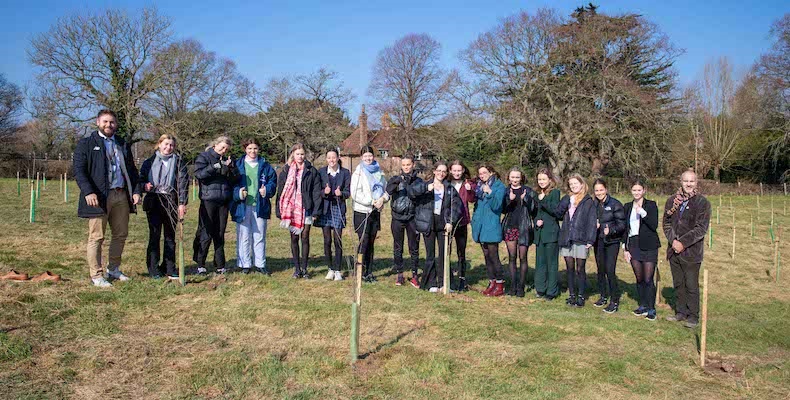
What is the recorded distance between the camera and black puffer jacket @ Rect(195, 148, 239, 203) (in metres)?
7.26

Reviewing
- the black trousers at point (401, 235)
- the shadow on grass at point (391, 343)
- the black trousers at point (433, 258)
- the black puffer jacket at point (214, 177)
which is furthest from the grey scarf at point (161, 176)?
the shadow on grass at point (391, 343)

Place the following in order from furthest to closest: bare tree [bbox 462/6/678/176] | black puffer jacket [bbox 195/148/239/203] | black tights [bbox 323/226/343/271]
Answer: bare tree [bbox 462/6/678/176], black tights [bbox 323/226/343/271], black puffer jacket [bbox 195/148/239/203]

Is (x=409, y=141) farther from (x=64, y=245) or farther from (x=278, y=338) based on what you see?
(x=278, y=338)

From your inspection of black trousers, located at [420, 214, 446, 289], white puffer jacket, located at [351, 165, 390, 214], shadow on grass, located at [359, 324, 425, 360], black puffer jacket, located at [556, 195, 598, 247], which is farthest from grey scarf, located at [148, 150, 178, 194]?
black puffer jacket, located at [556, 195, 598, 247]

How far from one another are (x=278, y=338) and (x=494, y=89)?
29.5m

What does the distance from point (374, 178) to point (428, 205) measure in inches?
32.6

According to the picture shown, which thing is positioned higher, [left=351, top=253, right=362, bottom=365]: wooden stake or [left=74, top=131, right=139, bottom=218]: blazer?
[left=74, top=131, right=139, bottom=218]: blazer

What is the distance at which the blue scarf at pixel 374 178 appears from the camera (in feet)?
25.2

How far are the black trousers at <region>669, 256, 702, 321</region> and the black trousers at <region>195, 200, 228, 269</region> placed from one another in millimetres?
5930

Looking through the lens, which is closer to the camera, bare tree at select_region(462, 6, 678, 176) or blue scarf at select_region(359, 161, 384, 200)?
blue scarf at select_region(359, 161, 384, 200)

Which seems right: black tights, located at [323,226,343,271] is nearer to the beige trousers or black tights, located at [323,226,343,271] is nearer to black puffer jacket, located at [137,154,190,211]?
black puffer jacket, located at [137,154,190,211]

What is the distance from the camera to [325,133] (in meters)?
44.5

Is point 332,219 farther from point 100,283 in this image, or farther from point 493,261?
point 100,283

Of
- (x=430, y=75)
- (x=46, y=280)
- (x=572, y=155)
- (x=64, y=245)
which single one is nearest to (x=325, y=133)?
(x=430, y=75)
